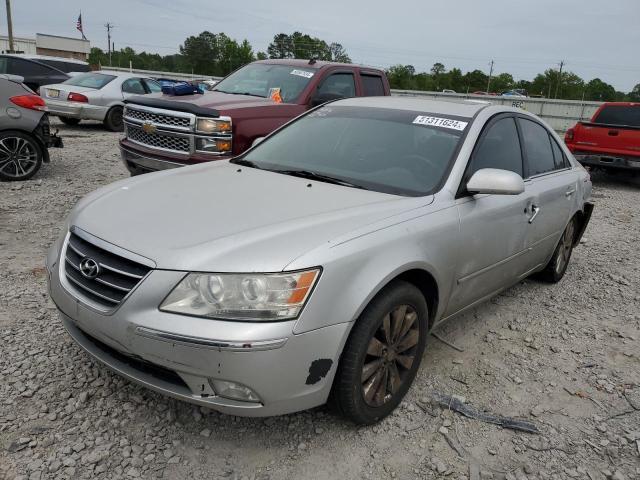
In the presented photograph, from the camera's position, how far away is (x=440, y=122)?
11.2 ft

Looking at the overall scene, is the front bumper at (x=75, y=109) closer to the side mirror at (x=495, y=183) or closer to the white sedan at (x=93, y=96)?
the white sedan at (x=93, y=96)

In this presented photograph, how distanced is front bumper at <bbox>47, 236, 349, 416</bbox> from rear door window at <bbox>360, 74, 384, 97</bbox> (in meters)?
5.90

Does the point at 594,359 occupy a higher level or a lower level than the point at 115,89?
lower

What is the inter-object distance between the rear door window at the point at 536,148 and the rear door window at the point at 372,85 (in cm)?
356

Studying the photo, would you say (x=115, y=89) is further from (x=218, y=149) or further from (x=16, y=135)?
(x=218, y=149)

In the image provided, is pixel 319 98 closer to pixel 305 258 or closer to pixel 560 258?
pixel 560 258

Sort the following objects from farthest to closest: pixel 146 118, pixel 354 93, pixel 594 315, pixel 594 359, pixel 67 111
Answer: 1. pixel 67 111
2. pixel 354 93
3. pixel 146 118
4. pixel 594 315
5. pixel 594 359

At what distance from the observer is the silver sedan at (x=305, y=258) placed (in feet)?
7.00

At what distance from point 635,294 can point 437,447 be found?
130 inches

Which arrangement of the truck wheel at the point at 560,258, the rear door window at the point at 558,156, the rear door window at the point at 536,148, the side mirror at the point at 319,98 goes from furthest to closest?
1. the side mirror at the point at 319,98
2. the truck wheel at the point at 560,258
3. the rear door window at the point at 558,156
4. the rear door window at the point at 536,148

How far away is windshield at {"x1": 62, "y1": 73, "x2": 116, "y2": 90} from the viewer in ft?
41.0

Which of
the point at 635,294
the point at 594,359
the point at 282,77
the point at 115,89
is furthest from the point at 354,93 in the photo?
the point at 115,89

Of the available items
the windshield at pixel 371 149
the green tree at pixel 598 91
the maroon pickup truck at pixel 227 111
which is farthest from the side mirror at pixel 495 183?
the green tree at pixel 598 91

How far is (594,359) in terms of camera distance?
12.0 ft
